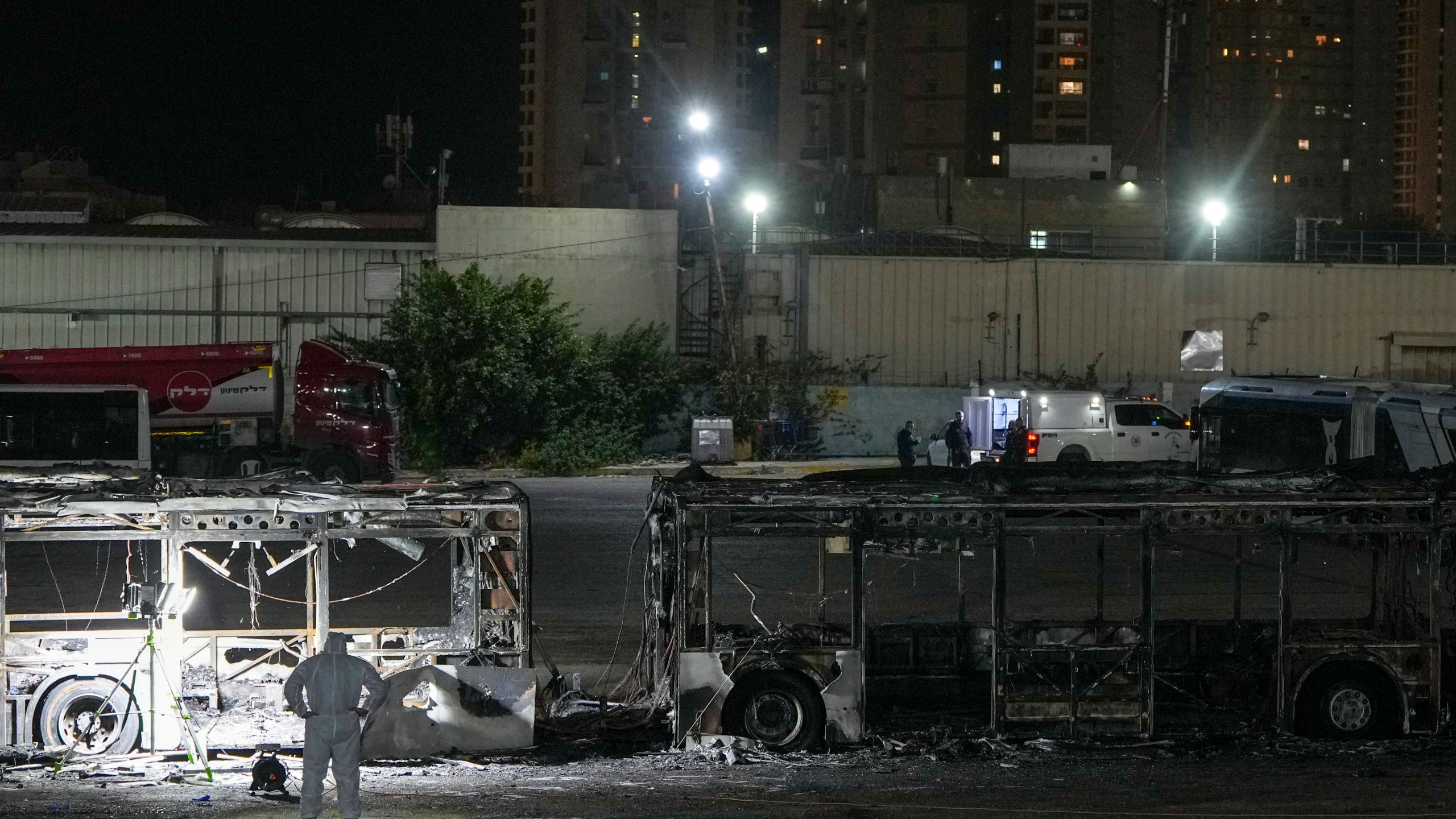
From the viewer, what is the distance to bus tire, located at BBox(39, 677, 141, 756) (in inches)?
405

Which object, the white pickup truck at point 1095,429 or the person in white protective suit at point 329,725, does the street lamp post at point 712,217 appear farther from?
the person in white protective suit at point 329,725

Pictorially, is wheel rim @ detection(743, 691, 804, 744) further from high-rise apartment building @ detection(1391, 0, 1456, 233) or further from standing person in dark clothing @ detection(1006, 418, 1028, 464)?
high-rise apartment building @ detection(1391, 0, 1456, 233)

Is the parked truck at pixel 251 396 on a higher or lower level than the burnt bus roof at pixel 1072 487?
higher

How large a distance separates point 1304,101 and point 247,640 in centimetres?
18100

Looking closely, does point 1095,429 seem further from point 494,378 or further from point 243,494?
point 243,494

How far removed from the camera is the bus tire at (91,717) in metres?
10.3

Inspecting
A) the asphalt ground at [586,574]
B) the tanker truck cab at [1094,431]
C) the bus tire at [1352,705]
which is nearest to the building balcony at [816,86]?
the tanker truck cab at [1094,431]

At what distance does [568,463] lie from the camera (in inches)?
1406

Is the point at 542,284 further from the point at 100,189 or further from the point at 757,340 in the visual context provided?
the point at 100,189

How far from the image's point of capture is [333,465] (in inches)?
1230

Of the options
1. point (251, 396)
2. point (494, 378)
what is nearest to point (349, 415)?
point (251, 396)

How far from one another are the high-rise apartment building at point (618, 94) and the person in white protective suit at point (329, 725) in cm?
7563

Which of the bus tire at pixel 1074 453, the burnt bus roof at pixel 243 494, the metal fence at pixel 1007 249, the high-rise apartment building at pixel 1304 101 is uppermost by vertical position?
the high-rise apartment building at pixel 1304 101

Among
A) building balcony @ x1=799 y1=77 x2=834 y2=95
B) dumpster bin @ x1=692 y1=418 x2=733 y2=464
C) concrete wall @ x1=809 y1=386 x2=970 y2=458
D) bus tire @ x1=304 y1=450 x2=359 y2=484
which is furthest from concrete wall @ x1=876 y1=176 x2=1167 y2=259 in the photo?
building balcony @ x1=799 y1=77 x2=834 y2=95
